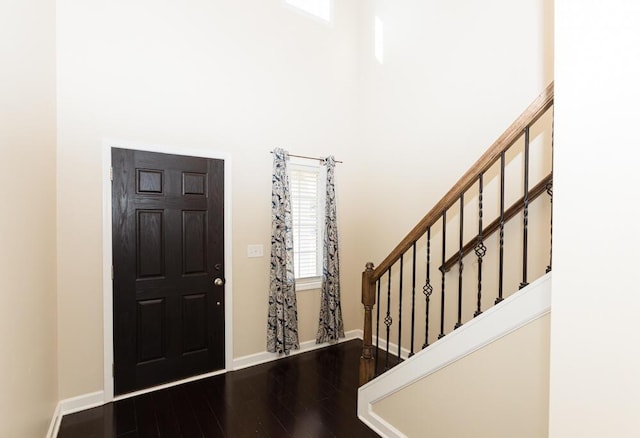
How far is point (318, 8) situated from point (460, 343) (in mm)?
4026

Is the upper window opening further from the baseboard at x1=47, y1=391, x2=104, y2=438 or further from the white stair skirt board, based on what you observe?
the baseboard at x1=47, y1=391, x2=104, y2=438

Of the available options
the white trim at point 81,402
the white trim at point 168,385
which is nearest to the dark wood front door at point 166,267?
the white trim at point 168,385

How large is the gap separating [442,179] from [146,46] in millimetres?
3039

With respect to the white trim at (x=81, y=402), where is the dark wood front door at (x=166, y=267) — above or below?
above

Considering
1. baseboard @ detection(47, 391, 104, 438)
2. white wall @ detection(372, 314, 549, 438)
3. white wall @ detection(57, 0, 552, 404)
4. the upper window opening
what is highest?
the upper window opening

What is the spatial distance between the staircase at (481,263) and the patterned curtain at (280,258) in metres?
1.17

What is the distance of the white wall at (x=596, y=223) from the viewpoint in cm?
94

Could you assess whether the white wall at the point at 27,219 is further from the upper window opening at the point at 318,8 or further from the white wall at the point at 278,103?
the upper window opening at the point at 318,8

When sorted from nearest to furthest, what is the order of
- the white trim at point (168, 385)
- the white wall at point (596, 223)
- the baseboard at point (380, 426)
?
the white wall at point (596, 223) → the baseboard at point (380, 426) → the white trim at point (168, 385)

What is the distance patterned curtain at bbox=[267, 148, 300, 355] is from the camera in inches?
132

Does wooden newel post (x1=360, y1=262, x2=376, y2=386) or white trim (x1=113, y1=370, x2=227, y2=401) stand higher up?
wooden newel post (x1=360, y1=262, x2=376, y2=386)

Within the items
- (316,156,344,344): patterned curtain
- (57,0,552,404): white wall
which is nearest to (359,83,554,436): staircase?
(57,0,552,404): white wall

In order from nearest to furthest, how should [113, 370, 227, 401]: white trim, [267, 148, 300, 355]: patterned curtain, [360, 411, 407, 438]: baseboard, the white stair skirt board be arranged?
the white stair skirt board → [360, 411, 407, 438]: baseboard → [113, 370, 227, 401]: white trim → [267, 148, 300, 355]: patterned curtain

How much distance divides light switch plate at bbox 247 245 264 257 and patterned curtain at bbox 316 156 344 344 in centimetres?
79
